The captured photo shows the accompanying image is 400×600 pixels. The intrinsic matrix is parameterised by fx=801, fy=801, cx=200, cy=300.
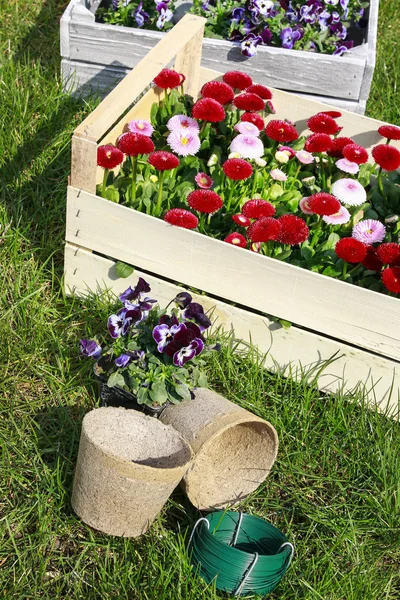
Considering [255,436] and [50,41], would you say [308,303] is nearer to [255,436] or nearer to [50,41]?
[255,436]

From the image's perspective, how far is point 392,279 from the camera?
2389mm

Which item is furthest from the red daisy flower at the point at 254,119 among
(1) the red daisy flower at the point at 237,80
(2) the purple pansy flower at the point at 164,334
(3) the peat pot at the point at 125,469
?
(3) the peat pot at the point at 125,469

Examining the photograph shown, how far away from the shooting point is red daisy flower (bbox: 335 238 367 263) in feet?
7.93

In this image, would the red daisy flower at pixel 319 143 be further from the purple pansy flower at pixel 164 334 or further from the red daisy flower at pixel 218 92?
the purple pansy flower at pixel 164 334

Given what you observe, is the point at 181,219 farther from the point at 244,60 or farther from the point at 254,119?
the point at 244,60

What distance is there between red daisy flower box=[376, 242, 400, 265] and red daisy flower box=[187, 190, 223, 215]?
0.53 meters

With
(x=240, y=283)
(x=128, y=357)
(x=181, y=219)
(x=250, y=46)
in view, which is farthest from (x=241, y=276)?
(x=250, y=46)

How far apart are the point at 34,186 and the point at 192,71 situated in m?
0.77

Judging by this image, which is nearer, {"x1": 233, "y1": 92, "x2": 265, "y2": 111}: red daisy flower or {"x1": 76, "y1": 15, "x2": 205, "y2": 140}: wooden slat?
{"x1": 76, "y1": 15, "x2": 205, "y2": 140}: wooden slat

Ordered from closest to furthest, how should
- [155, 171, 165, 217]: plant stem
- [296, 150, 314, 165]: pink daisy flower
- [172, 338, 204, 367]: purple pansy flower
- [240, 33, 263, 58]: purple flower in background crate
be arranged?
1. [172, 338, 204, 367]: purple pansy flower
2. [155, 171, 165, 217]: plant stem
3. [296, 150, 314, 165]: pink daisy flower
4. [240, 33, 263, 58]: purple flower in background crate

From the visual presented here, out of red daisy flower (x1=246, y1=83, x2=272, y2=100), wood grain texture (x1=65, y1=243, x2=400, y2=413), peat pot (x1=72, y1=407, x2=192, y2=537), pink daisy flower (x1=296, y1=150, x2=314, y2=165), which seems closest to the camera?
peat pot (x1=72, y1=407, x2=192, y2=537)

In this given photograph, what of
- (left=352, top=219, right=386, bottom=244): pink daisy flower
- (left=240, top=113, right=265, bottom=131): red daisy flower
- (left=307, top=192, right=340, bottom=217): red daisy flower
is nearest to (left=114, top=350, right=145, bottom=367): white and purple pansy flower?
(left=307, top=192, right=340, bottom=217): red daisy flower

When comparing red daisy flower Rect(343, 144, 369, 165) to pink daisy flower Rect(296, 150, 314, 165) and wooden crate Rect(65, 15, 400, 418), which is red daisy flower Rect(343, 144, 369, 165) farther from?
→ wooden crate Rect(65, 15, 400, 418)

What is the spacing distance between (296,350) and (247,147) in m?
0.73
